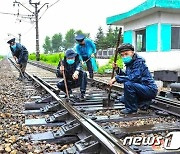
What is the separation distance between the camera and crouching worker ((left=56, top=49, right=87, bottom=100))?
6.82 metres

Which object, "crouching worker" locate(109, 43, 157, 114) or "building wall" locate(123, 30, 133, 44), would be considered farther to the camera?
"building wall" locate(123, 30, 133, 44)

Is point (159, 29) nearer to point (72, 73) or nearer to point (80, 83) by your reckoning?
point (80, 83)

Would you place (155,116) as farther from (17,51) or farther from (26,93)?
(17,51)

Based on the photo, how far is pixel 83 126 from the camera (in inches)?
164

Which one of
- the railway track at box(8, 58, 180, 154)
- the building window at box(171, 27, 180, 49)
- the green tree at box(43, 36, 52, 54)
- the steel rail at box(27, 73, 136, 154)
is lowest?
the railway track at box(8, 58, 180, 154)

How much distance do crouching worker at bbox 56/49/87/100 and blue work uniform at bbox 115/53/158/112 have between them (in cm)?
145

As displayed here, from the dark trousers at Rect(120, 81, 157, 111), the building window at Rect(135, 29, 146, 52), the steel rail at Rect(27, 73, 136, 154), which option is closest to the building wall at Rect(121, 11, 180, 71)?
the building window at Rect(135, 29, 146, 52)

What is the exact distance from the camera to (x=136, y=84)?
546 cm

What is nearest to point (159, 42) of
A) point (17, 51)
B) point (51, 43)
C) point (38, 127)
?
point (17, 51)

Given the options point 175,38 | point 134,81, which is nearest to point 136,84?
point 134,81

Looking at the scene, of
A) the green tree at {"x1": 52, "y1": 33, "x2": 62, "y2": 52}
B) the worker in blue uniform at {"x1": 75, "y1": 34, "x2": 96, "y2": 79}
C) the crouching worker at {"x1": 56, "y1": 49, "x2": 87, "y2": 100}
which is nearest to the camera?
the crouching worker at {"x1": 56, "y1": 49, "x2": 87, "y2": 100}

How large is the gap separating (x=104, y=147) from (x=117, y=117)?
6.13ft

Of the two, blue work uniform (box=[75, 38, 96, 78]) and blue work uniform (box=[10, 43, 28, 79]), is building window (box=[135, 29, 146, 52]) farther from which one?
blue work uniform (box=[75, 38, 96, 78])

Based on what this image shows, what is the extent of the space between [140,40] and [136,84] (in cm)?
1285
